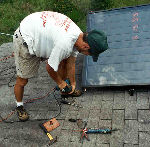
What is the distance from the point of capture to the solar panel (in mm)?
4527

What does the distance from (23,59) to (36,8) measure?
17.9 feet

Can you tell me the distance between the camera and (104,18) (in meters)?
5.48

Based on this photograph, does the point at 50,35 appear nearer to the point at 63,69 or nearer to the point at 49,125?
the point at 63,69

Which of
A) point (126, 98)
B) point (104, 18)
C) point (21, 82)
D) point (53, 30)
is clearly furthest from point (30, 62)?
point (104, 18)

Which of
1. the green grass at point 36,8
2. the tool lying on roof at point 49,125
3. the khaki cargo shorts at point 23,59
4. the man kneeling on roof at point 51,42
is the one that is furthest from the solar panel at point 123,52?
the green grass at point 36,8

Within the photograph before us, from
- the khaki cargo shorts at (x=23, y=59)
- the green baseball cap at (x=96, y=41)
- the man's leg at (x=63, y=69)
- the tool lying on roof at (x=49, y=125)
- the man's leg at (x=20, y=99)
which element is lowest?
the tool lying on roof at (x=49, y=125)

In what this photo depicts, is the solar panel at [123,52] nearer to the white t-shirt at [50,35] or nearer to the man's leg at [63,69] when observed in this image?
the man's leg at [63,69]

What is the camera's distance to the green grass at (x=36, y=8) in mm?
8133

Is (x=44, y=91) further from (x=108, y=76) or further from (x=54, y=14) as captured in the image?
(x=54, y=14)

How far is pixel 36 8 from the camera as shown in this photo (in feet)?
29.8

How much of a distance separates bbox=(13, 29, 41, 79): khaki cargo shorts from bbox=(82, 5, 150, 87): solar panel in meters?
1.04

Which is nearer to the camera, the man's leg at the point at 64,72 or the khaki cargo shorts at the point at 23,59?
the khaki cargo shorts at the point at 23,59

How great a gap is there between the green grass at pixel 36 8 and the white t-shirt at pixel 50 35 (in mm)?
3959

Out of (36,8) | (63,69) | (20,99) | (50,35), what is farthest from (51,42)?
(36,8)
